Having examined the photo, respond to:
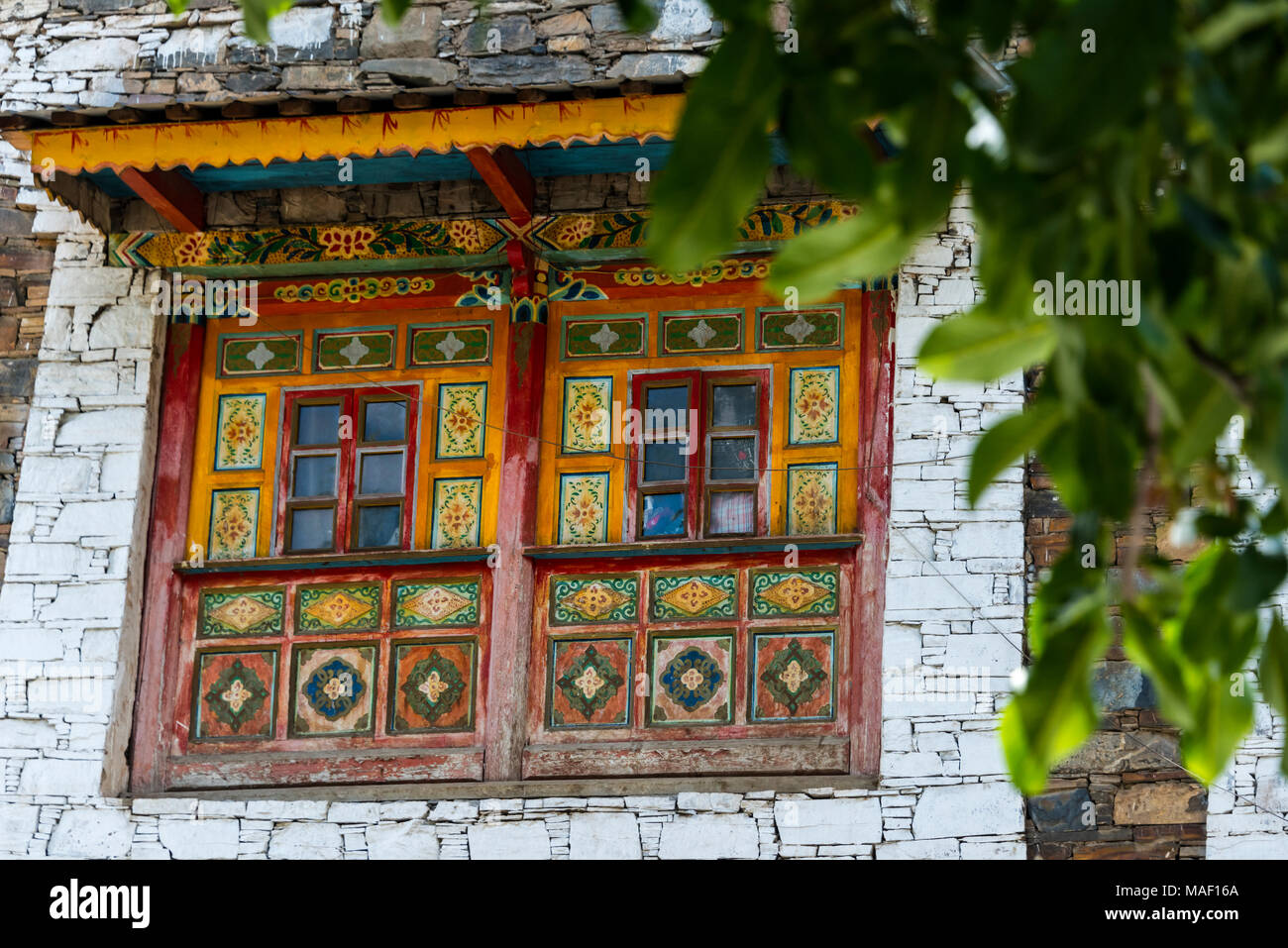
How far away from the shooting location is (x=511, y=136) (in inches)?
265

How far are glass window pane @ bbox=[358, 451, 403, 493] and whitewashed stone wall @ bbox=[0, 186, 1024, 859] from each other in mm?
847

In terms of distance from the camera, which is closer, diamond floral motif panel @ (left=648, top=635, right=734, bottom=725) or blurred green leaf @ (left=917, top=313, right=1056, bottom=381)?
blurred green leaf @ (left=917, top=313, right=1056, bottom=381)

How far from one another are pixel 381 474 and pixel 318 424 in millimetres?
347

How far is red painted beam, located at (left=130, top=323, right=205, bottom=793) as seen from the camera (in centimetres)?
718

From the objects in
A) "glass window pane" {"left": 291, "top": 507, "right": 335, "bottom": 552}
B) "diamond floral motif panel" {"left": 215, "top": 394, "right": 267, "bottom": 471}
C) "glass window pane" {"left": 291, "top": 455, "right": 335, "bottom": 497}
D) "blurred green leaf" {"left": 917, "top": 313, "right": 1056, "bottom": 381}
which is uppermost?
"diamond floral motif panel" {"left": 215, "top": 394, "right": 267, "bottom": 471}

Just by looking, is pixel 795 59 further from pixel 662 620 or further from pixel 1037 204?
pixel 662 620

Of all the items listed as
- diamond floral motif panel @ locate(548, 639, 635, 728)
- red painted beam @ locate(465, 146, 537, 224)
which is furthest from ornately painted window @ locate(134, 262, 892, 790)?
red painted beam @ locate(465, 146, 537, 224)

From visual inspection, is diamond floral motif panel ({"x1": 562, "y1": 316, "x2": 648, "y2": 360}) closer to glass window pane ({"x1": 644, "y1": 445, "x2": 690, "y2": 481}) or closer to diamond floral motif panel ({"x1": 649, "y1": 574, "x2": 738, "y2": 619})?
glass window pane ({"x1": 644, "y1": 445, "x2": 690, "y2": 481})

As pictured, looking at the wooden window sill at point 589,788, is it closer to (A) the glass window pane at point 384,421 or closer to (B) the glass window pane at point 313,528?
(B) the glass window pane at point 313,528

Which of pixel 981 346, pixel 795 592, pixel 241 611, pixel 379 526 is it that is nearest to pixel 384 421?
pixel 379 526

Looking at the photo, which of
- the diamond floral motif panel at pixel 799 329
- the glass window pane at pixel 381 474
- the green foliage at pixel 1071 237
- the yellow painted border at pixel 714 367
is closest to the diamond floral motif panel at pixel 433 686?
the yellow painted border at pixel 714 367

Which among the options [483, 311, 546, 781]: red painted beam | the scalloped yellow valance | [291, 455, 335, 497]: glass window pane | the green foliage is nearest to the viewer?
the green foliage

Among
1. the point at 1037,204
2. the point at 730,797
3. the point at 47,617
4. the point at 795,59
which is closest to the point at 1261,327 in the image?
the point at 1037,204

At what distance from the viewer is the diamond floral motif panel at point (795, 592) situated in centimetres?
686
